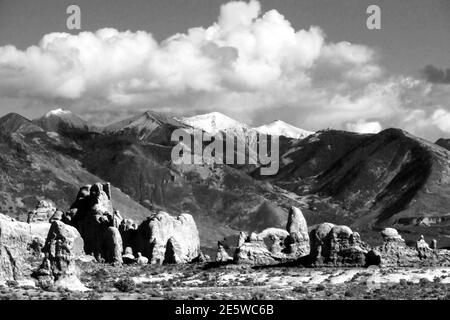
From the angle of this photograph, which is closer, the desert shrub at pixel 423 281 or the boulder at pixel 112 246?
the desert shrub at pixel 423 281

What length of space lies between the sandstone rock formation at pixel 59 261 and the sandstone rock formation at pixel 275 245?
1202 inches

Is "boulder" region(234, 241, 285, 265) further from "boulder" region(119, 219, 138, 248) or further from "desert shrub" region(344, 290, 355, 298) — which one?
"desert shrub" region(344, 290, 355, 298)

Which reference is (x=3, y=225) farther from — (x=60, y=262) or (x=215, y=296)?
(x=215, y=296)

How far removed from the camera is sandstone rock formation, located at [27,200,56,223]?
12950 centimetres

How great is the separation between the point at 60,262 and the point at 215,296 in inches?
426

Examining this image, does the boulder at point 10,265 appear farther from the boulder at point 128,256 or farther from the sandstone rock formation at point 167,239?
the boulder at point 128,256

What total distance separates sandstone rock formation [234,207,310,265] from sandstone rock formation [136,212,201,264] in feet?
31.0

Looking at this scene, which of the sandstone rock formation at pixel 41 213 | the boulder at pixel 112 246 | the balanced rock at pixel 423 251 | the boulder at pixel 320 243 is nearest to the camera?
the balanced rock at pixel 423 251

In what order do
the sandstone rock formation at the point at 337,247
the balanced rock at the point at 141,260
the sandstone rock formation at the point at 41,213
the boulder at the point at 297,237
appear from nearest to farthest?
the sandstone rock formation at the point at 337,247, the boulder at the point at 297,237, the balanced rock at the point at 141,260, the sandstone rock formation at the point at 41,213

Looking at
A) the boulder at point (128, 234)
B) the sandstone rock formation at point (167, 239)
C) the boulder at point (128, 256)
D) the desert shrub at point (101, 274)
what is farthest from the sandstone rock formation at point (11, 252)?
the boulder at point (128, 234)

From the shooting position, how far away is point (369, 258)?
83.9 meters

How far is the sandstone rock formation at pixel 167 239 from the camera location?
4333 inches

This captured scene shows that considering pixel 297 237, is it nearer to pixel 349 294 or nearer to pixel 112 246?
pixel 112 246
